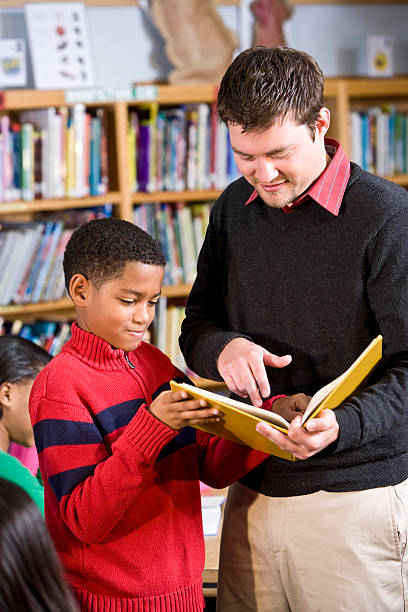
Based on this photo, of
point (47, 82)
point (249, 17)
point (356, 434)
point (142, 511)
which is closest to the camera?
point (356, 434)

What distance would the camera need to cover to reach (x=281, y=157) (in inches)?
50.5

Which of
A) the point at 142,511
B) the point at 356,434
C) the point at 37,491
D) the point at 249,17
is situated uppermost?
the point at 249,17

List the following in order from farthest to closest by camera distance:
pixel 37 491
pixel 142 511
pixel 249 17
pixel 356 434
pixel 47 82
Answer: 1. pixel 249 17
2. pixel 47 82
3. pixel 37 491
4. pixel 142 511
5. pixel 356 434

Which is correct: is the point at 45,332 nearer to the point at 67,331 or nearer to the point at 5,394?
the point at 67,331

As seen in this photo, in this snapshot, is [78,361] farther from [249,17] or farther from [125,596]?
[249,17]

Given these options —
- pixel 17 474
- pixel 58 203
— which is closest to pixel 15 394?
pixel 17 474

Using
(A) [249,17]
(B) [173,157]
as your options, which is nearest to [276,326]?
(B) [173,157]

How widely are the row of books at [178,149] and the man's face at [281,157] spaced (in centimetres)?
192

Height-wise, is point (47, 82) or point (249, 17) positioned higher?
point (249, 17)

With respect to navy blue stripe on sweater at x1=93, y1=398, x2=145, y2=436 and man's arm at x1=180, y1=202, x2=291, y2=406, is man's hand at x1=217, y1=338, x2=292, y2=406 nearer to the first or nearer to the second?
man's arm at x1=180, y1=202, x2=291, y2=406

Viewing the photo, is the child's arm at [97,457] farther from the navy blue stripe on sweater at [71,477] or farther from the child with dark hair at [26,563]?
the child with dark hair at [26,563]

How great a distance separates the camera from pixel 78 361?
133 centimetres

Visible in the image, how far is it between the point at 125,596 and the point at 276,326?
1.78ft

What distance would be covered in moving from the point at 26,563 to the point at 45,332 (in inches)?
92.3
